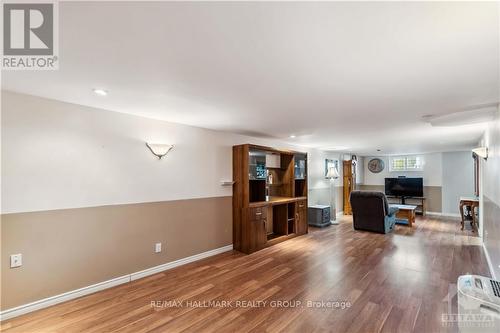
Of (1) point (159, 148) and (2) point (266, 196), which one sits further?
(2) point (266, 196)

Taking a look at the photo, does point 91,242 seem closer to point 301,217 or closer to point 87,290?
point 87,290

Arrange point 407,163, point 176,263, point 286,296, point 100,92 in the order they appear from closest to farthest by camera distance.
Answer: point 100,92, point 286,296, point 176,263, point 407,163

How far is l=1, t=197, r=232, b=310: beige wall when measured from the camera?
2359 mm

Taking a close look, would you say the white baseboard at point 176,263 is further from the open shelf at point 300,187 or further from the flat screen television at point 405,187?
the flat screen television at point 405,187

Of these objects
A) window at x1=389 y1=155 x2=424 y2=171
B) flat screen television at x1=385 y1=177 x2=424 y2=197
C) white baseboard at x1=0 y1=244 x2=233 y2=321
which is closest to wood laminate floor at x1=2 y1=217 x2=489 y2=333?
white baseboard at x1=0 y1=244 x2=233 y2=321

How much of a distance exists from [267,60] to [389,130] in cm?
357

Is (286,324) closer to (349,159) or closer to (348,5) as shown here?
(348,5)

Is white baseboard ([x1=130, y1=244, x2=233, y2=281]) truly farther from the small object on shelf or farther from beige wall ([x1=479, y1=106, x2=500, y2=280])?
beige wall ([x1=479, y1=106, x2=500, y2=280])

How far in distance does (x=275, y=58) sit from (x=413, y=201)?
9.27 meters

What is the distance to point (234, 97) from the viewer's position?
96.3 inches

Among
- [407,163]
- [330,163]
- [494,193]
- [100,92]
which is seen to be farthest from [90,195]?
[407,163]

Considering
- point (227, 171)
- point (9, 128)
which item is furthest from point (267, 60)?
point (227, 171)

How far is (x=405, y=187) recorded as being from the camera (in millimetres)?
8359

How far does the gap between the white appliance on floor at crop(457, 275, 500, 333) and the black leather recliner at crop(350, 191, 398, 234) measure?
12.5ft
